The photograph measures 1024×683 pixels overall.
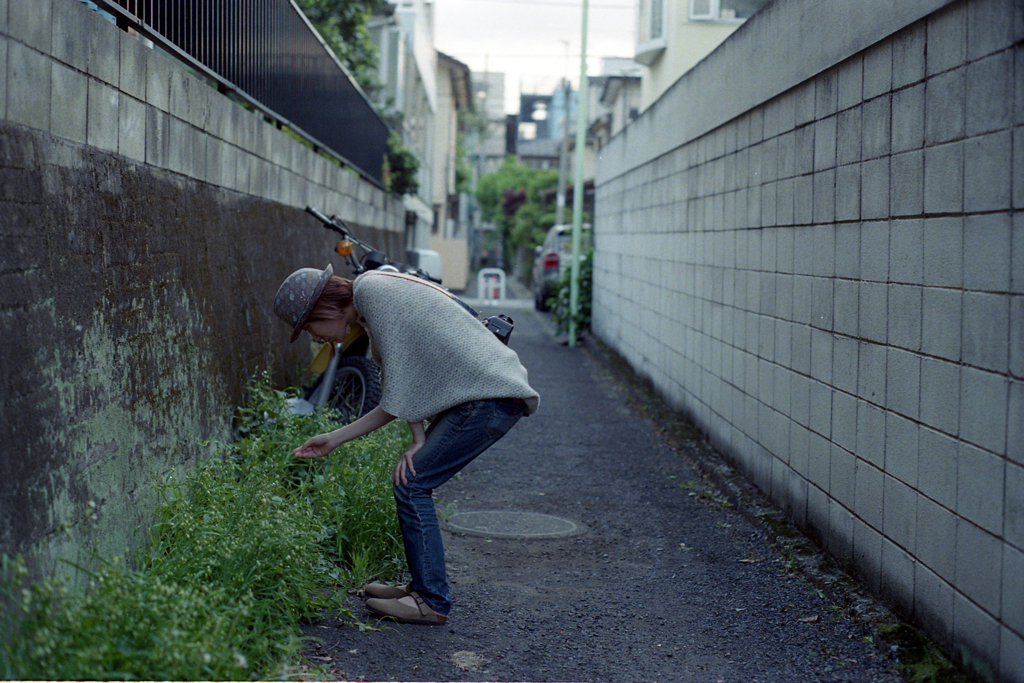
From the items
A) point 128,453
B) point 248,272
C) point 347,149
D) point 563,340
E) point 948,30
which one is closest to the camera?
point 948,30

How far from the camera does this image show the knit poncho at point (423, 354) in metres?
3.69

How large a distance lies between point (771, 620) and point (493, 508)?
2.14 meters

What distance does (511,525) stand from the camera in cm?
566

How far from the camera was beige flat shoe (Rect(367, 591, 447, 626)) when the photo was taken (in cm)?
396

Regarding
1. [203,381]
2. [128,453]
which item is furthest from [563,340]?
[128,453]

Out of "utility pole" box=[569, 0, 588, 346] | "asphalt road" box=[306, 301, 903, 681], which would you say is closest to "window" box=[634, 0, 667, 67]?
"utility pole" box=[569, 0, 588, 346]

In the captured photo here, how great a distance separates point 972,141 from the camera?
345cm

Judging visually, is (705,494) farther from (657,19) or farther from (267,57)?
(657,19)

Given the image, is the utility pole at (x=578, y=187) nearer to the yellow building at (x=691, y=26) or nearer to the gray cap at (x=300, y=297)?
the yellow building at (x=691, y=26)

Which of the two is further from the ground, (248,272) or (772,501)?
(248,272)

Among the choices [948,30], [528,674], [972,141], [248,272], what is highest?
[948,30]

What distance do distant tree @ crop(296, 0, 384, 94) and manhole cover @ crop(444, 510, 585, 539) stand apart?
10493 millimetres

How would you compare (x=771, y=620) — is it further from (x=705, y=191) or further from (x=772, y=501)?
(x=705, y=191)

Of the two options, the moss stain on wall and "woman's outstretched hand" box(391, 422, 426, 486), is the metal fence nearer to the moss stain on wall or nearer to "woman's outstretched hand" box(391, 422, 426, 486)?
the moss stain on wall
